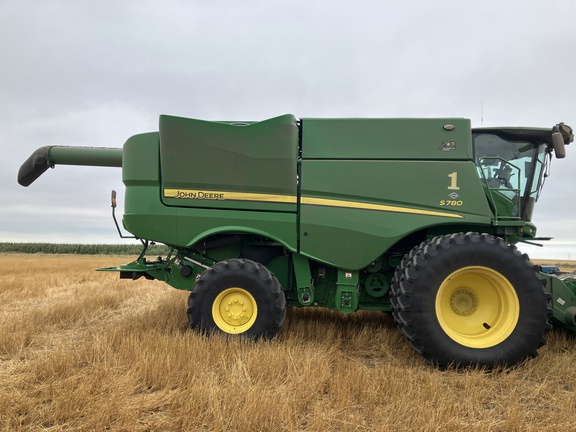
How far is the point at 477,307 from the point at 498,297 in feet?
0.72

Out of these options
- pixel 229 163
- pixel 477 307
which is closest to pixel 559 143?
pixel 477 307

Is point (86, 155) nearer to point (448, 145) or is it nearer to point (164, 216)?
point (164, 216)

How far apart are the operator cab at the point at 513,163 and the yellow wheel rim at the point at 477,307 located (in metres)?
0.92

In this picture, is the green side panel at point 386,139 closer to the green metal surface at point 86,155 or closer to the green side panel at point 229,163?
the green side panel at point 229,163

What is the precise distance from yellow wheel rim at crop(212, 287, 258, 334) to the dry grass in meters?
0.23

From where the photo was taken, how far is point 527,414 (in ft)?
7.80

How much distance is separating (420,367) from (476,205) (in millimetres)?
1746

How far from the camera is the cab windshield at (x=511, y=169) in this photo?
4098 mm

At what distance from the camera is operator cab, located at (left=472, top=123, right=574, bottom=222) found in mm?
4094

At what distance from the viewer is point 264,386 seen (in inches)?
104

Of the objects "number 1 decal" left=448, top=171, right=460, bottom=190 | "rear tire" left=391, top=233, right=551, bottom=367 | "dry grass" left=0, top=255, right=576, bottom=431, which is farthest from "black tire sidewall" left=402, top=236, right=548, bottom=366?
"number 1 decal" left=448, top=171, right=460, bottom=190

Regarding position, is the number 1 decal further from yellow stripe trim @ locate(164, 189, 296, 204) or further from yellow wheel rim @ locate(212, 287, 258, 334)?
yellow wheel rim @ locate(212, 287, 258, 334)

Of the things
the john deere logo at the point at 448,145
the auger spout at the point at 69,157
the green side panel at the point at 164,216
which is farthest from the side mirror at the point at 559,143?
the auger spout at the point at 69,157

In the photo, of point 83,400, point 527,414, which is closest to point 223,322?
point 83,400
